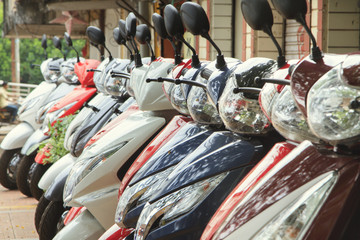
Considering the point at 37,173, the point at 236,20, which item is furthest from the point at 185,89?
the point at 236,20

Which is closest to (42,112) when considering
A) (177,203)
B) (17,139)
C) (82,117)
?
(17,139)

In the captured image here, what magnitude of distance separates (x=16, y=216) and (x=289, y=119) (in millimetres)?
5027

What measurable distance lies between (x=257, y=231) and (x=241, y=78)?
2.73 ft

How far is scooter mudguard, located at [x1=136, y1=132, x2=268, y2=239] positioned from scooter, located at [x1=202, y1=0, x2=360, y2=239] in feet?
1.42

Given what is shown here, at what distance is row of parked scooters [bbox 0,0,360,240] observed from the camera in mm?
1723

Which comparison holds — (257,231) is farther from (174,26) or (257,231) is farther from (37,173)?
(37,173)

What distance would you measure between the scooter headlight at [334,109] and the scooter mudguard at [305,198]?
0.08 m

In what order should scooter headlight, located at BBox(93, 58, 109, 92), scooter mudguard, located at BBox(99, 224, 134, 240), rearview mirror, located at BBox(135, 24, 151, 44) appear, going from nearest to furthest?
1. scooter mudguard, located at BBox(99, 224, 134, 240)
2. rearview mirror, located at BBox(135, 24, 151, 44)
3. scooter headlight, located at BBox(93, 58, 109, 92)

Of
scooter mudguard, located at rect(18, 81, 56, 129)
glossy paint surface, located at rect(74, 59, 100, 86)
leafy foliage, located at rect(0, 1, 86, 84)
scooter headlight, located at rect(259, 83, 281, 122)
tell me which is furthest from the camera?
leafy foliage, located at rect(0, 1, 86, 84)

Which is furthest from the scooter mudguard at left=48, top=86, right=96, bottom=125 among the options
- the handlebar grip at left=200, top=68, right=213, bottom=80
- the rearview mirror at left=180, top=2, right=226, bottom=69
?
the rearview mirror at left=180, top=2, right=226, bottom=69

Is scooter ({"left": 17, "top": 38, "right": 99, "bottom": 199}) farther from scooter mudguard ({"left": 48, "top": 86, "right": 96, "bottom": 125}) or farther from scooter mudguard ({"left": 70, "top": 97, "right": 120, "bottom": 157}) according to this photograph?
scooter mudguard ({"left": 70, "top": 97, "right": 120, "bottom": 157})

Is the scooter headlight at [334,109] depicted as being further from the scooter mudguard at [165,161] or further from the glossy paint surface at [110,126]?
the glossy paint surface at [110,126]

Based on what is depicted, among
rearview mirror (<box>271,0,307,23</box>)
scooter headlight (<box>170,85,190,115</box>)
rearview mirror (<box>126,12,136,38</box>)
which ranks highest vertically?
rearview mirror (<box>271,0,307,23</box>)

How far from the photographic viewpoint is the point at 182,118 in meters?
3.29
